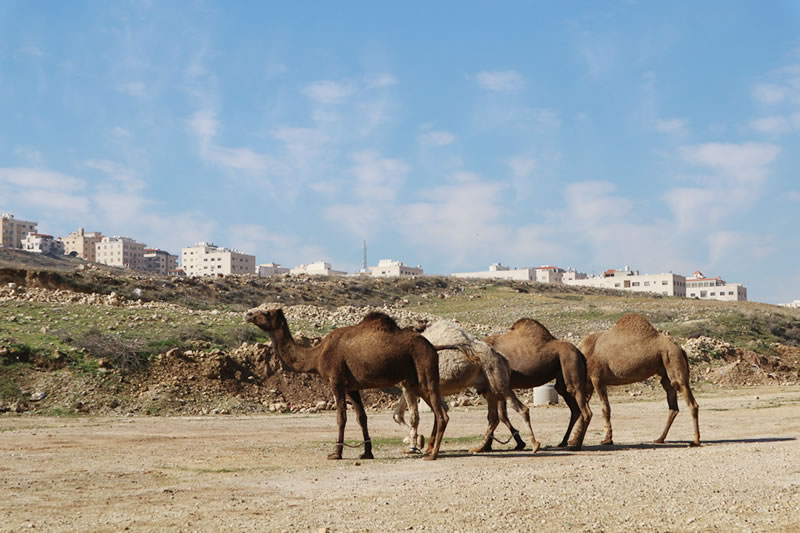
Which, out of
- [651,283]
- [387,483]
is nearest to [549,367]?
[387,483]

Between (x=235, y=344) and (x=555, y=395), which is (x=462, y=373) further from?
(x=235, y=344)

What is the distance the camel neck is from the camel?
0.35 m

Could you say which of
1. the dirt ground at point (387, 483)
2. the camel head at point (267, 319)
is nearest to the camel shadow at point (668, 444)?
the dirt ground at point (387, 483)

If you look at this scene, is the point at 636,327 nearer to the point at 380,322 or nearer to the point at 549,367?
the point at 549,367

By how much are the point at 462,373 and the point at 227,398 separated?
42.7 feet

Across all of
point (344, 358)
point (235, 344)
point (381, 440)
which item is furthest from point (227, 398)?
point (344, 358)

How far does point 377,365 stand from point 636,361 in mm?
5680

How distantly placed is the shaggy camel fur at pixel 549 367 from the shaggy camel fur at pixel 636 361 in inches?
34.3

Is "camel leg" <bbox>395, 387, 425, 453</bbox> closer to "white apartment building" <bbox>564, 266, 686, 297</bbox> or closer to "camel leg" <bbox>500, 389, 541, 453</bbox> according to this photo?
"camel leg" <bbox>500, 389, 541, 453</bbox>

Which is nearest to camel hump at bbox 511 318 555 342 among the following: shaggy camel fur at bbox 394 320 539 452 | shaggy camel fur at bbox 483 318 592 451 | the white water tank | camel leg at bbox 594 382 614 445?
shaggy camel fur at bbox 483 318 592 451

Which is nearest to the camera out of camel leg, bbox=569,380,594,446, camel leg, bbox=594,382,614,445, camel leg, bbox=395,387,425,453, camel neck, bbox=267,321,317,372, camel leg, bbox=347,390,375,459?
camel leg, bbox=347,390,375,459

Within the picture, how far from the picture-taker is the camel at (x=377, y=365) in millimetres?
14836

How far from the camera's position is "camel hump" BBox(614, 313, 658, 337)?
17.4 m

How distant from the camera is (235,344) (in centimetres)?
3231
